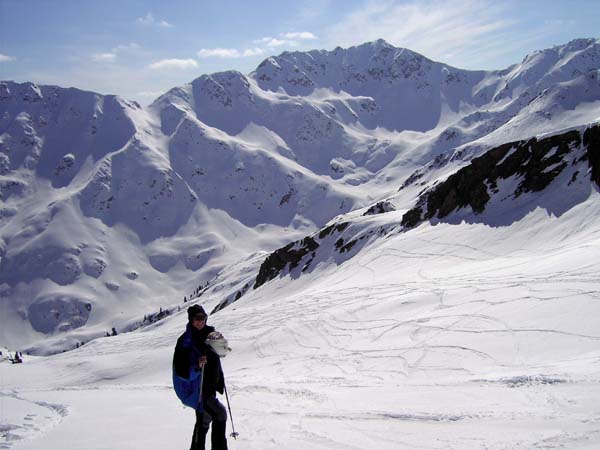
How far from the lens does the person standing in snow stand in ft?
26.3

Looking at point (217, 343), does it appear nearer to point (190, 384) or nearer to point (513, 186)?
point (190, 384)

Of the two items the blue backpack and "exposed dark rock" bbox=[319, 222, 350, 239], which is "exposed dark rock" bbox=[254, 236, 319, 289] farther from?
the blue backpack

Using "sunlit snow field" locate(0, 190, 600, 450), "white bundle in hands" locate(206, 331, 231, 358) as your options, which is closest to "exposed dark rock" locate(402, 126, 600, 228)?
"sunlit snow field" locate(0, 190, 600, 450)

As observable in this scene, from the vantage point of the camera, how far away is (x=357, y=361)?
18.5m

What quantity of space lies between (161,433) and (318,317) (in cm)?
1826

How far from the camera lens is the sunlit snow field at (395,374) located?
9328 mm

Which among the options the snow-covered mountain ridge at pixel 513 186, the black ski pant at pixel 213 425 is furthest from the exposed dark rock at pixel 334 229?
the black ski pant at pixel 213 425

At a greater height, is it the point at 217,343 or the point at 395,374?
the point at 217,343

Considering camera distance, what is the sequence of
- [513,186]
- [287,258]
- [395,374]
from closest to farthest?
[395,374]
[513,186]
[287,258]

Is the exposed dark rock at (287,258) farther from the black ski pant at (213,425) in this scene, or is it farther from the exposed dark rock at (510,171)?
the black ski pant at (213,425)

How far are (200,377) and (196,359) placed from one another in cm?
32

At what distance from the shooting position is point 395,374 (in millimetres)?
15633

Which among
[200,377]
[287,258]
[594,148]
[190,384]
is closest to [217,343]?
[200,377]

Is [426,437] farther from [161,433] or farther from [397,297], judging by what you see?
[397,297]
